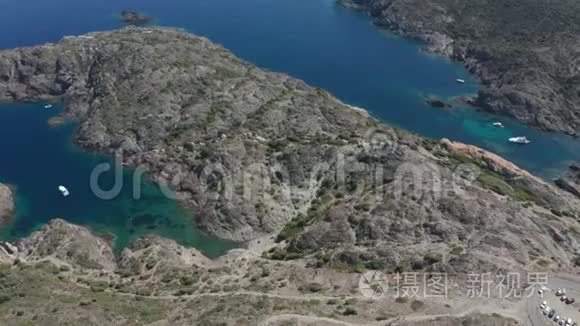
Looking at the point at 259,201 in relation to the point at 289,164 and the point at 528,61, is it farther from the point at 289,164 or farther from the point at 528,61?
the point at 528,61

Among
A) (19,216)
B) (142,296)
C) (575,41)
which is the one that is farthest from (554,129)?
(19,216)

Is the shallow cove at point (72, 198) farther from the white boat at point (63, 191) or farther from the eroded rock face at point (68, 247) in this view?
the eroded rock face at point (68, 247)

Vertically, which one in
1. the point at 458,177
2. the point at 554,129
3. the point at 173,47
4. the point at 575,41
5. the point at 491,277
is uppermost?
the point at 575,41

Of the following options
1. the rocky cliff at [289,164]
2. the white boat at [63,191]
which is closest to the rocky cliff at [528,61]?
the rocky cliff at [289,164]

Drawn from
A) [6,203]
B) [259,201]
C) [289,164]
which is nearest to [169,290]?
[259,201]

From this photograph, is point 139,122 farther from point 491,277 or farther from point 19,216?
point 491,277

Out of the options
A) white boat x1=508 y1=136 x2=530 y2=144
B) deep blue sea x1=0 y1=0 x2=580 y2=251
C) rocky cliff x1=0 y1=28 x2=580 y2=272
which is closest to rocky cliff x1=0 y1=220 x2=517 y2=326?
rocky cliff x1=0 y1=28 x2=580 y2=272
